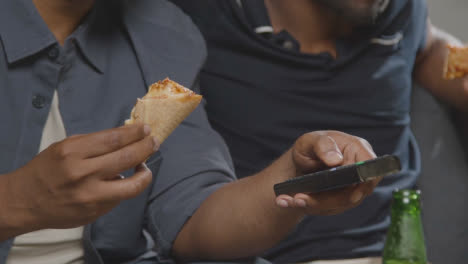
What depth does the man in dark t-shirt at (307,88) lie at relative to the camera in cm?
159

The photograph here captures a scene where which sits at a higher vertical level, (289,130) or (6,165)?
(6,165)

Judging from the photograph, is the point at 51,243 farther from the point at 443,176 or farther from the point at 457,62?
the point at 443,176

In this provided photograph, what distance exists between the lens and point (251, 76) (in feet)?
5.26

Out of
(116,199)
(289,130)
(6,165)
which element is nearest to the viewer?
(116,199)

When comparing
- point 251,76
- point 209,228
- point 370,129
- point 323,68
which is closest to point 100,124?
point 209,228

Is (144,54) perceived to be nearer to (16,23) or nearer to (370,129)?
(16,23)

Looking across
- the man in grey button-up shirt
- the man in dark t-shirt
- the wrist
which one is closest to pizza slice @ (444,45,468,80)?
the man in dark t-shirt

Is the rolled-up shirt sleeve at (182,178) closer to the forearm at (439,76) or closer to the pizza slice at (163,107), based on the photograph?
the pizza slice at (163,107)

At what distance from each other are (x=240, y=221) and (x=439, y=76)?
90 cm

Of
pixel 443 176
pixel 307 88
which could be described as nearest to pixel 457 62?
pixel 307 88

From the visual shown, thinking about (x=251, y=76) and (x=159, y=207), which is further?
(x=251, y=76)

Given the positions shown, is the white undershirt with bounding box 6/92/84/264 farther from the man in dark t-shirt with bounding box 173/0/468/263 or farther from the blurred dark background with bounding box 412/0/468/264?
the blurred dark background with bounding box 412/0/468/264

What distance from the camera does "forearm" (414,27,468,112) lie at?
1730mm

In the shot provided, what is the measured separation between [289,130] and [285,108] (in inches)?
2.1
